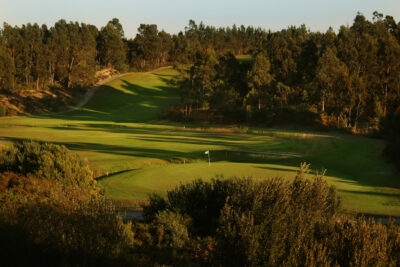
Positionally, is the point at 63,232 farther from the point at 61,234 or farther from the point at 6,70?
the point at 6,70

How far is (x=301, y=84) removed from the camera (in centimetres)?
7294

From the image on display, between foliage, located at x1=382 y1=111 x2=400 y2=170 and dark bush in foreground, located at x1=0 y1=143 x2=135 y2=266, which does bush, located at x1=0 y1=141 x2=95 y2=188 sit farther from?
foliage, located at x1=382 y1=111 x2=400 y2=170

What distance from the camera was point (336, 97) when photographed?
57094 mm

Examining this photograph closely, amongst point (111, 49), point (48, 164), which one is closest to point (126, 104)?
point (111, 49)

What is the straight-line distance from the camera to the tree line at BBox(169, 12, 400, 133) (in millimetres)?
57562

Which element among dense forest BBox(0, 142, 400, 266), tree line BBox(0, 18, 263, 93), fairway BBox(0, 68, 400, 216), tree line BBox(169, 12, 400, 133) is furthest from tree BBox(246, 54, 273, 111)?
dense forest BBox(0, 142, 400, 266)

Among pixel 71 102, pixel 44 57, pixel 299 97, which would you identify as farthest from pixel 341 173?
pixel 44 57

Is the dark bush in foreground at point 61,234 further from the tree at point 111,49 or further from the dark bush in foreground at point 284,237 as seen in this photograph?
the tree at point 111,49

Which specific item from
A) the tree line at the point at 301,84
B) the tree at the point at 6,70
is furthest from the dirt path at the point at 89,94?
the tree line at the point at 301,84

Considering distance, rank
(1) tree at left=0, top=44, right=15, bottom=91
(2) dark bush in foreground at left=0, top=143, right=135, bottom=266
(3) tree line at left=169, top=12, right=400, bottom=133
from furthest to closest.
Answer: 1. (1) tree at left=0, top=44, right=15, bottom=91
2. (3) tree line at left=169, top=12, right=400, bottom=133
3. (2) dark bush in foreground at left=0, top=143, right=135, bottom=266

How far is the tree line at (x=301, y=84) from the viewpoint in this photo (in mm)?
57562

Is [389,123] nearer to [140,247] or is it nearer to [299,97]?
[299,97]

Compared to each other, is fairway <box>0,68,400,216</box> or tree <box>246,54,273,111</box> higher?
tree <box>246,54,273,111</box>

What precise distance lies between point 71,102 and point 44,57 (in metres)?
16.1
